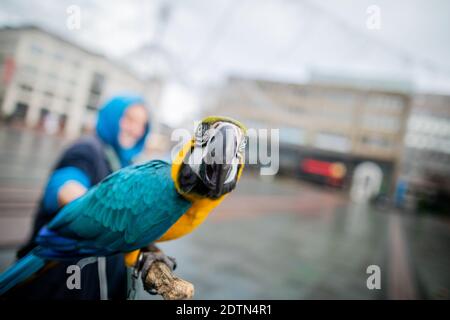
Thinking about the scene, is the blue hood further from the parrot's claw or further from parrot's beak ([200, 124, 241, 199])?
parrot's beak ([200, 124, 241, 199])

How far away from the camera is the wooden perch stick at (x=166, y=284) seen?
0.64 m

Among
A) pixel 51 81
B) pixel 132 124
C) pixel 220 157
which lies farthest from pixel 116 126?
pixel 51 81

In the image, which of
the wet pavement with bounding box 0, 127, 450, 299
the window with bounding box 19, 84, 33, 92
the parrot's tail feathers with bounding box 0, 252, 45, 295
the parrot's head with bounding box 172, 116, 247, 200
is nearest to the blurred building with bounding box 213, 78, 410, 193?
the parrot's head with bounding box 172, 116, 247, 200

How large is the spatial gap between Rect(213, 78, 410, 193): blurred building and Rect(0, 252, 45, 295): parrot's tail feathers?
84 centimetres

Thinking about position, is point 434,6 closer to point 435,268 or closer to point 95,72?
point 95,72

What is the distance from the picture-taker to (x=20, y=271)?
719 mm

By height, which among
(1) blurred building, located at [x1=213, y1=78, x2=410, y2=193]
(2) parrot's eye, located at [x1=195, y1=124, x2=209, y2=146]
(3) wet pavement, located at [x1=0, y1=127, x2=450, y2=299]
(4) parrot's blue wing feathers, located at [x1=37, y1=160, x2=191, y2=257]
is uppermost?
(1) blurred building, located at [x1=213, y1=78, x2=410, y2=193]

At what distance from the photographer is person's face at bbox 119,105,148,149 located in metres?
0.92

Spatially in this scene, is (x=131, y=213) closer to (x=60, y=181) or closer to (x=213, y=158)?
(x=213, y=158)

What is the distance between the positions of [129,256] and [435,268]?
7101 millimetres

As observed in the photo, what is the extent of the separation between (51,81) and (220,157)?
94.5 inches

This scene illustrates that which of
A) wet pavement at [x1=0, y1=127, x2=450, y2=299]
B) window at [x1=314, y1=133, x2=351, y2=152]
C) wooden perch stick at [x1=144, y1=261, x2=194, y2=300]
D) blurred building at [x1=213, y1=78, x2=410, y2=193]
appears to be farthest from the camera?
window at [x1=314, y1=133, x2=351, y2=152]

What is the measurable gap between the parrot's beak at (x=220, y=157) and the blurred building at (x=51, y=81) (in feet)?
4.22
